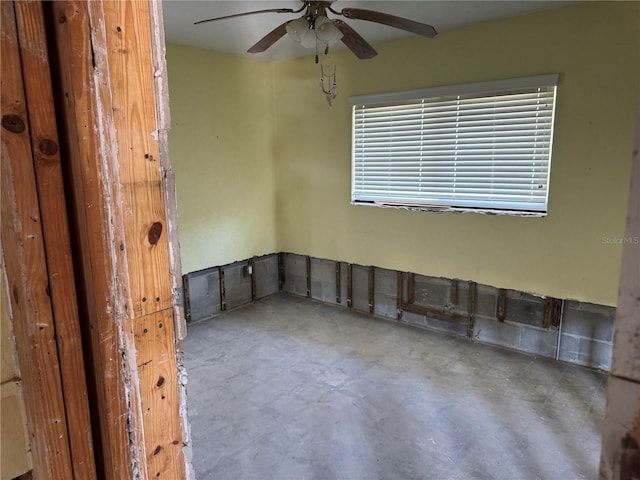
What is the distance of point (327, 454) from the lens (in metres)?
2.49

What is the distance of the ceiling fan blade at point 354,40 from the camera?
2613 millimetres

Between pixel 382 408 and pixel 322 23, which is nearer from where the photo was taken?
pixel 322 23

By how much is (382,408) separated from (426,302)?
5.26 ft

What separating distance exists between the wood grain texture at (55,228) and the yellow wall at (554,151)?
353cm

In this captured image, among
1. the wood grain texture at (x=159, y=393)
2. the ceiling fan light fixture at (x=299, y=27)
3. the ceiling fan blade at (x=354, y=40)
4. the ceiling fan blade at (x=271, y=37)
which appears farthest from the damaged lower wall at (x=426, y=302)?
the wood grain texture at (x=159, y=393)

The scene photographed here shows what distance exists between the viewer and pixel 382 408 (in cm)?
295

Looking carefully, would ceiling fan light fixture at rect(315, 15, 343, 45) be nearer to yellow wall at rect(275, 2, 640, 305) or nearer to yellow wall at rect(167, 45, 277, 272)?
yellow wall at rect(275, 2, 640, 305)

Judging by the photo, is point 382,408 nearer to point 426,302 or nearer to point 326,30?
point 426,302

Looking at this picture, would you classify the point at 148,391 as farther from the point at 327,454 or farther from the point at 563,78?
the point at 563,78

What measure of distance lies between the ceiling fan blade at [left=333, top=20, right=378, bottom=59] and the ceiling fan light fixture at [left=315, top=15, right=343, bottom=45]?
13 centimetres

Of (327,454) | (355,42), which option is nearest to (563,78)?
(355,42)

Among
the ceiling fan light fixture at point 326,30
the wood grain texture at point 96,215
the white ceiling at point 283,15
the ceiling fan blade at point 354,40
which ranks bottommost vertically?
the wood grain texture at point 96,215

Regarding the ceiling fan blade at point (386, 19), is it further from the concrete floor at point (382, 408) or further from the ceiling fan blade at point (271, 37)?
the concrete floor at point (382, 408)

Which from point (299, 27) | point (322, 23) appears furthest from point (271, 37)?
point (322, 23)
